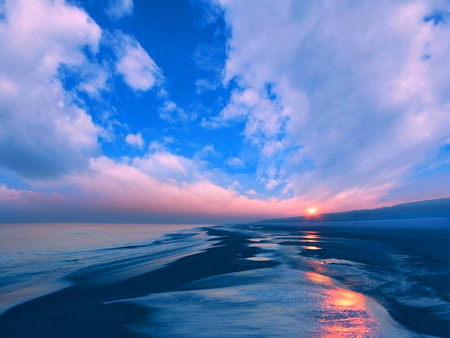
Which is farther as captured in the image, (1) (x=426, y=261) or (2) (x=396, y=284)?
(1) (x=426, y=261)

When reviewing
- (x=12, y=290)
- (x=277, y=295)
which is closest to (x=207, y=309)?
(x=277, y=295)

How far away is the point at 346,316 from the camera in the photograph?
738 centimetres

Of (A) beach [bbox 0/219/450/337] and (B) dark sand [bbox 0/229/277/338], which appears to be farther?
(B) dark sand [bbox 0/229/277/338]

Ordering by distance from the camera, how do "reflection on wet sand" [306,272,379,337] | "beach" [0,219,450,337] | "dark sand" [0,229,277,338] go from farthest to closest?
1. "dark sand" [0,229,277,338]
2. "beach" [0,219,450,337]
3. "reflection on wet sand" [306,272,379,337]

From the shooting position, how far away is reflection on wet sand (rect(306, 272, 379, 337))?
635cm

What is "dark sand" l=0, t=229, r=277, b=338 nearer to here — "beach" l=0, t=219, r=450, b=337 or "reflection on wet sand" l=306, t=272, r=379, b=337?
"beach" l=0, t=219, r=450, b=337

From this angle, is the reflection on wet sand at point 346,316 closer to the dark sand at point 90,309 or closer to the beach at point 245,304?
the beach at point 245,304

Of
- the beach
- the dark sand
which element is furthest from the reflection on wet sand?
the dark sand

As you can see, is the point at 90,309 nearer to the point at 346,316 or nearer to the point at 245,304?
the point at 245,304

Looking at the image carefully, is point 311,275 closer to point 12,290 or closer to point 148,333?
point 148,333

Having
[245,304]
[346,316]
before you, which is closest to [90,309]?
[245,304]

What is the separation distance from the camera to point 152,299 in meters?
9.50

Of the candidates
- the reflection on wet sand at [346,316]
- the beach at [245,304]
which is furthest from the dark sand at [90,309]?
the reflection on wet sand at [346,316]

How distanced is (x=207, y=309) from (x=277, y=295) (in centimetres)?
295
